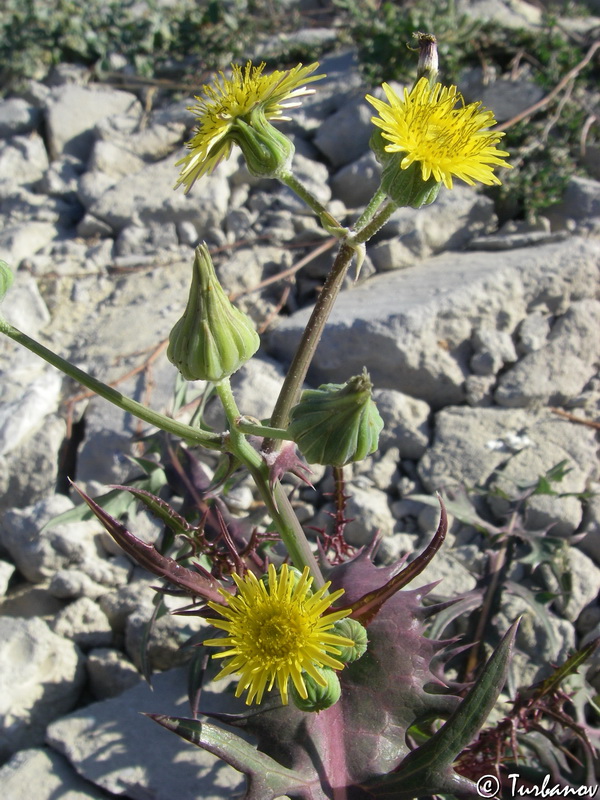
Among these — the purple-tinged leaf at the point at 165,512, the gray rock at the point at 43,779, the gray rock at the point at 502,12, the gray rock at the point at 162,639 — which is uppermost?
the gray rock at the point at 502,12

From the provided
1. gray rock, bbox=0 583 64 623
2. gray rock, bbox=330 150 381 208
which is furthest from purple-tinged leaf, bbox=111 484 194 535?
gray rock, bbox=330 150 381 208

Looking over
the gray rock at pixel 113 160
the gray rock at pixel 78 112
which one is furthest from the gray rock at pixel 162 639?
the gray rock at pixel 78 112

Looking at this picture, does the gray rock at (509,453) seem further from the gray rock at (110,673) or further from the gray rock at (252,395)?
the gray rock at (110,673)

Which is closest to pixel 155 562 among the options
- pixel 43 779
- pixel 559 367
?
pixel 43 779

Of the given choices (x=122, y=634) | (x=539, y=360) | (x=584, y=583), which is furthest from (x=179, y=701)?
(x=539, y=360)

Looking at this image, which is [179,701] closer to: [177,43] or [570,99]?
[570,99]

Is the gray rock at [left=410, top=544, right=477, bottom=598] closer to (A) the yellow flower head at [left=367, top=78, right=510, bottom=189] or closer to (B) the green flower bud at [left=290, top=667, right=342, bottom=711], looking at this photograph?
(B) the green flower bud at [left=290, top=667, right=342, bottom=711]
